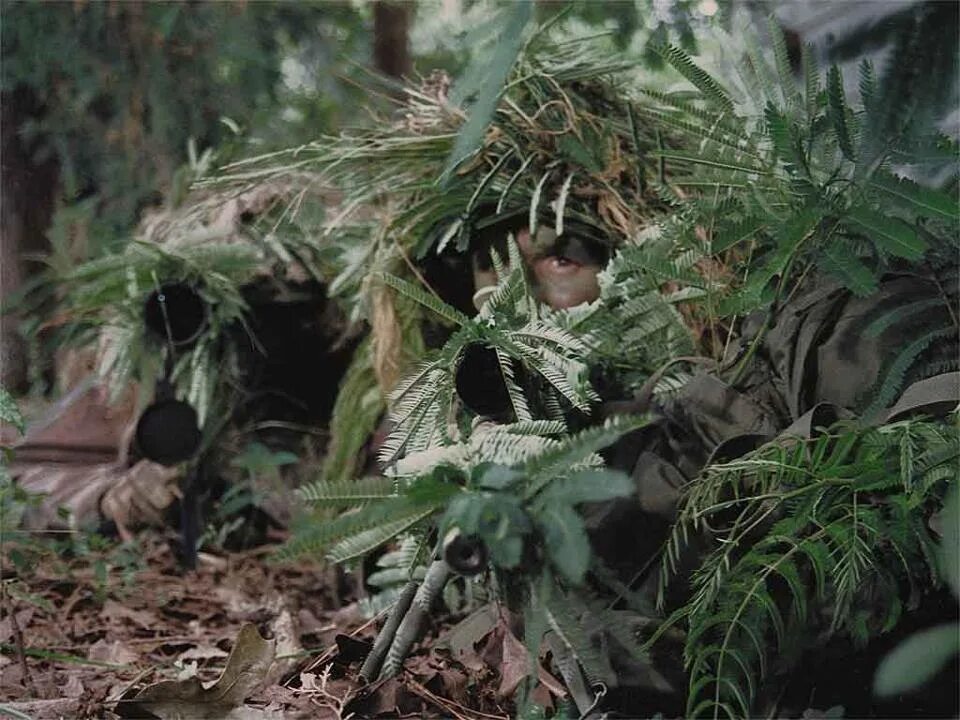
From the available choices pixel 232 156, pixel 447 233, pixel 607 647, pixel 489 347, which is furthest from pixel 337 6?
pixel 607 647

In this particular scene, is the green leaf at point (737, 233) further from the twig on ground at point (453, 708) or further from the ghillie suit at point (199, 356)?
the ghillie suit at point (199, 356)

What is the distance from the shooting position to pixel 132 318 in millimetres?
2371

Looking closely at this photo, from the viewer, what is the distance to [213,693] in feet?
3.89

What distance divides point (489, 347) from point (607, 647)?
0.38 metres

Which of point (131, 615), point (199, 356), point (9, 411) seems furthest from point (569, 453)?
point (199, 356)

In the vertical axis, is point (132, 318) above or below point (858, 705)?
above

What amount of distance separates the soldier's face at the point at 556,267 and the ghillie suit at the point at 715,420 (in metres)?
0.26

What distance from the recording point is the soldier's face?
1857mm

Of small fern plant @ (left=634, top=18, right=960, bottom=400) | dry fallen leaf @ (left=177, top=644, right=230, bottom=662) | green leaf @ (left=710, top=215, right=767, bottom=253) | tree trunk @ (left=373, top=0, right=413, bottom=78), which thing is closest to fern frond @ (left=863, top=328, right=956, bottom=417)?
small fern plant @ (left=634, top=18, right=960, bottom=400)

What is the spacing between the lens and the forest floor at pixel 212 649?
3.87ft

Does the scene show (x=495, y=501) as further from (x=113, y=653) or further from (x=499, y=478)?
(x=113, y=653)

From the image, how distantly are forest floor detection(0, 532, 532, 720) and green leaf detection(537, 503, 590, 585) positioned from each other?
24cm

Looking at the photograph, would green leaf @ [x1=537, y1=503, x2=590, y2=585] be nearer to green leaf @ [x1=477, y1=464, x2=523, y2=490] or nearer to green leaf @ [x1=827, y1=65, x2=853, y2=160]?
green leaf @ [x1=477, y1=464, x2=523, y2=490]

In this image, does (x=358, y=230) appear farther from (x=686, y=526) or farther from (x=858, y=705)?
(x=858, y=705)
